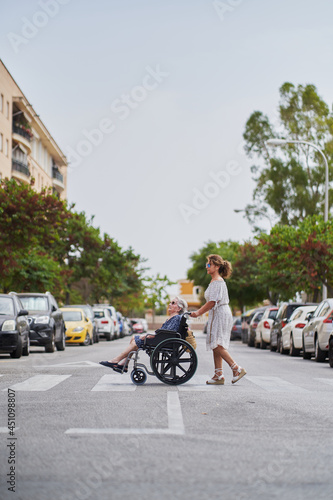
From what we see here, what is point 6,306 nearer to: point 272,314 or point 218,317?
point 218,317

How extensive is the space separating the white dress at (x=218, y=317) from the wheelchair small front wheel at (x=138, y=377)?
37.8 inches

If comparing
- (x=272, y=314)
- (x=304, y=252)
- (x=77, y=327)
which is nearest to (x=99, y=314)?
(x=77, y=327)

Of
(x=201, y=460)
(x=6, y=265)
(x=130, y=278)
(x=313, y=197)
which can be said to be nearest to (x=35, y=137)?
(x=130, y=278)

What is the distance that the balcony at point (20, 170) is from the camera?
57344 millimetres

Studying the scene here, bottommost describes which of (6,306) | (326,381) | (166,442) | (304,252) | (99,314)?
(166,442)

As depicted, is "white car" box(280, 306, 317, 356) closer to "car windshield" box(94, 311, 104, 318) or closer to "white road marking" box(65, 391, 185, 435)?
"white road marking" box(65, 391, 185, 435)

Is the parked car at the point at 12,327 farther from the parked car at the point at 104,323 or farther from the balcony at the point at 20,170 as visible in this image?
the balcony at the point at 20,170

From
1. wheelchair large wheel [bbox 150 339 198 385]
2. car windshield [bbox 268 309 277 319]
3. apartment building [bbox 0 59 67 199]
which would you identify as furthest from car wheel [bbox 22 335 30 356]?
apartment building [bbox 0 59 67 199]

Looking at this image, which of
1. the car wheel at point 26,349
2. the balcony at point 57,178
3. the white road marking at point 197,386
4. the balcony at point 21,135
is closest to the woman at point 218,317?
the white road marking at point 197,386

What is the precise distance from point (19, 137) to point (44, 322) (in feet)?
114

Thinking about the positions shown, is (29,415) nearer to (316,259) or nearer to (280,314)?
(280,314)

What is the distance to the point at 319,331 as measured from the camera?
824 inches

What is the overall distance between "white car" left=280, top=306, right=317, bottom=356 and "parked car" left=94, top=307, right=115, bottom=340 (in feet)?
59.3

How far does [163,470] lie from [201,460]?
0.48 metres
